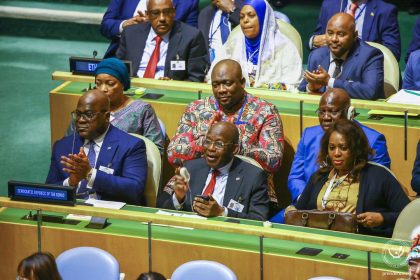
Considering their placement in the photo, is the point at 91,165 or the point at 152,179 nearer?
the point at 91,165

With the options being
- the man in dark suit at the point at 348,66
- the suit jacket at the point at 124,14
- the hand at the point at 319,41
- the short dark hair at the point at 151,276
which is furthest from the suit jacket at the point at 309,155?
the suit jacket at the point at 124,14

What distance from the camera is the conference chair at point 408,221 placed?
578cm

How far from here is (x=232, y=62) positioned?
6836mm

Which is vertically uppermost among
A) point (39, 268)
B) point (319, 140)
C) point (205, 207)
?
point (319, 140)

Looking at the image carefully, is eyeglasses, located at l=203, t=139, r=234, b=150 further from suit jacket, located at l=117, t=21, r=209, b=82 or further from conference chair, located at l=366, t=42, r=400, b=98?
conference chair, located at l=366, t=42, r=400, b=98

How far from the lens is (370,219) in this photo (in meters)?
5.97

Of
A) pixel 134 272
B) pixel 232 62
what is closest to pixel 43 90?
pixel 232 62

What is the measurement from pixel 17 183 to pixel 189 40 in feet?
7.86

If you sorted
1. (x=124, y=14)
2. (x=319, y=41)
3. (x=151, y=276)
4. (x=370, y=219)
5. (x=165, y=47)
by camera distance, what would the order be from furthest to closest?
(x=124, y=14), (x=319, y=41), (x=165, y=47), (x=370, y=219), (x=151, y=276)

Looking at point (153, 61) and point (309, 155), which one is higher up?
point (153, 61)

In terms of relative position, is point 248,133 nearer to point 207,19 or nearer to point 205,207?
point 205,207

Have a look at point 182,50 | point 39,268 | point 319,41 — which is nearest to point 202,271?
point 39,268

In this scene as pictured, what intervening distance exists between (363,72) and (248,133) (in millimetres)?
1050

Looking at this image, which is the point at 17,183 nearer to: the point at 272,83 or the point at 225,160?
the point at 225,160
